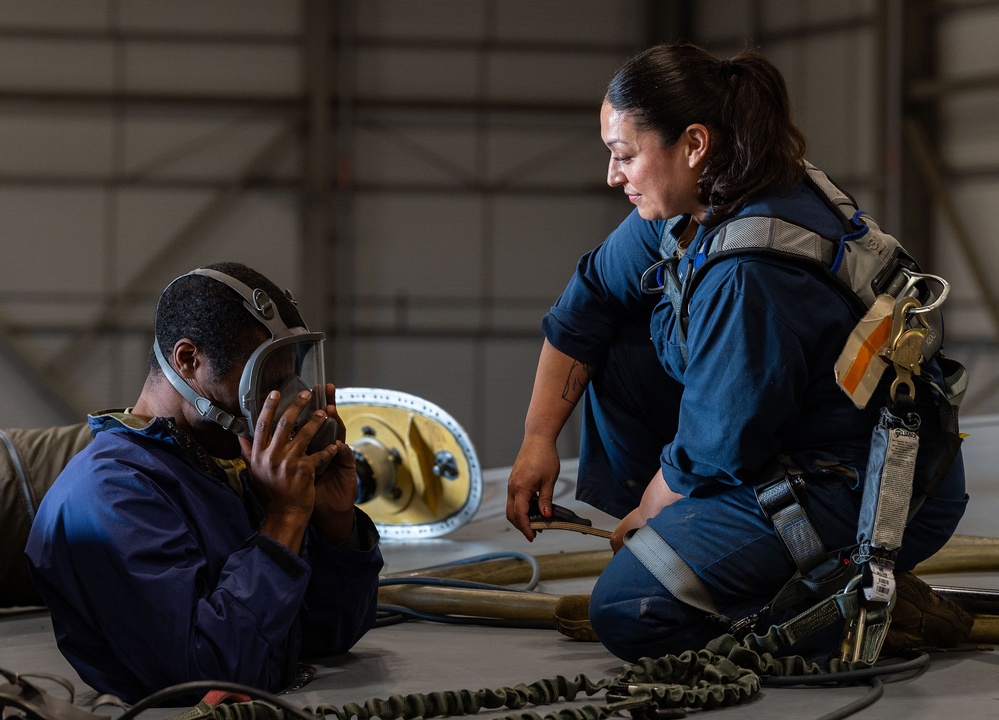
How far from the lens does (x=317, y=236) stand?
11.1 m

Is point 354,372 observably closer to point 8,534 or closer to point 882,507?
point 8,534

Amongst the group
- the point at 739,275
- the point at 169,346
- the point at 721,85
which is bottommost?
the point at 169,346

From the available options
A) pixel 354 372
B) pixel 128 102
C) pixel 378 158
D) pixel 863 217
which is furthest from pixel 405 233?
pixel 863 217

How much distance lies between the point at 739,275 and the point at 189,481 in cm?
114

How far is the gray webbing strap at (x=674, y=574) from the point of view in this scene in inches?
92.1

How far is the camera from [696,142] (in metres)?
2.45

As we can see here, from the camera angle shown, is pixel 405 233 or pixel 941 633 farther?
pixel 405 233

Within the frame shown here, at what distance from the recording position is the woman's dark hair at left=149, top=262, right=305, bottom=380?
7.06 ft

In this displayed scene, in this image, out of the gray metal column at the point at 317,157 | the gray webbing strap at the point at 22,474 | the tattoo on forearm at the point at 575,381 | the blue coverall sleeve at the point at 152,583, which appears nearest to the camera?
the blue coverall sleeve at the point at 152,583

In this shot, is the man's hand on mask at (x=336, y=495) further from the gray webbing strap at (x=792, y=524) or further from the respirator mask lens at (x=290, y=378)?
the gray webbing strap at (x=792, y=524)

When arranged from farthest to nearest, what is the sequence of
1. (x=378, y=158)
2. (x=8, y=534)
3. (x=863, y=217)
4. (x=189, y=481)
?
(x=378, y=158)
(x=8, y=534)
(x=863, y=217)
(x=189, y=481)

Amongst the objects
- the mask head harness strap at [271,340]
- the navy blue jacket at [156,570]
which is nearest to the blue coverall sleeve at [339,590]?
the navy blue jacket at [156,570]

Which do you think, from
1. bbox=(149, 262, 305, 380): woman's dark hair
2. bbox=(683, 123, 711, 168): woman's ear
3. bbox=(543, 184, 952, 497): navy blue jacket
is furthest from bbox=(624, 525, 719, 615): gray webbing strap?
bbox=(149, 262, 305, 380): woman's dark hair

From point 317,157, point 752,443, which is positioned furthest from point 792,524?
point 317,157
